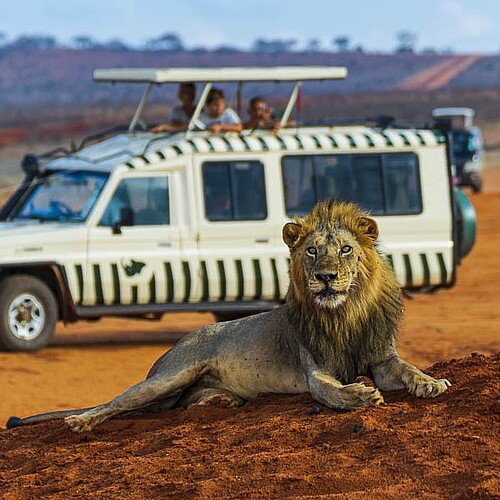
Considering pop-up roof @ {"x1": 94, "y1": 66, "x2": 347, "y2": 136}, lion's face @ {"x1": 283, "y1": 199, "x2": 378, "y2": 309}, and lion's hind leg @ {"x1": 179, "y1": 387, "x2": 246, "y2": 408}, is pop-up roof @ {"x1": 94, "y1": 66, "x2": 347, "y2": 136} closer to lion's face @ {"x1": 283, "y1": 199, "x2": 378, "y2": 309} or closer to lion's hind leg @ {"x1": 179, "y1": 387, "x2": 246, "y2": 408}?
lion's hind leg @ {"x1": 179, "y1": 387, "x2": 246, "y2": 408}

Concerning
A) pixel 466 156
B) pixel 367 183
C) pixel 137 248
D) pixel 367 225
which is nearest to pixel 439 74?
pixel 466 156

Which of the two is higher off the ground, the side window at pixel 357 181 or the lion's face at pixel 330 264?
the side window at pixel 357 181

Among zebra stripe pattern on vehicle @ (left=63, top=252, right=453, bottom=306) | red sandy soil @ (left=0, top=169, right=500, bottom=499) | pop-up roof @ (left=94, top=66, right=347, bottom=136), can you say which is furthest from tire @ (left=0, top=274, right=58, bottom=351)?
red sandy soil @ (left=0, top=169, right=500, bottom=499)

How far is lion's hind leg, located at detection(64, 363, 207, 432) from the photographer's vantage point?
28.6ft

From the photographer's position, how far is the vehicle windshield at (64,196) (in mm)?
15094

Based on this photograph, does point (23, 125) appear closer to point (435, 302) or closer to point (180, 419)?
point (435, 302)

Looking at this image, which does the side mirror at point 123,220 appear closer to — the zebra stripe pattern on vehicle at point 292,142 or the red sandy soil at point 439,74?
the zebra stripe pattern on vehicle at point 292,142

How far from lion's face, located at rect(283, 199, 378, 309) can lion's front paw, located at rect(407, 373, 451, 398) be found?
2.11ft

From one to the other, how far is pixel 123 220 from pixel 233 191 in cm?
→ 121

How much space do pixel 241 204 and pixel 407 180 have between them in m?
1.82

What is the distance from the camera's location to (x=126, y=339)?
16391mm

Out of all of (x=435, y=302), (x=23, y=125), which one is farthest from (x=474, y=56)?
(x=435, y=302)

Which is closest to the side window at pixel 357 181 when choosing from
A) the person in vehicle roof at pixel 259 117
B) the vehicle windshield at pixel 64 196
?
the person in vehicle roof at pixel 259 117

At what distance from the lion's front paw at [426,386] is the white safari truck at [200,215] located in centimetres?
735
